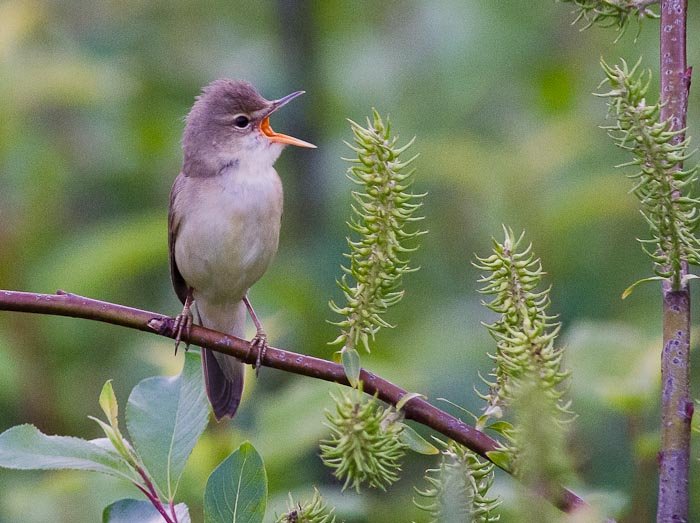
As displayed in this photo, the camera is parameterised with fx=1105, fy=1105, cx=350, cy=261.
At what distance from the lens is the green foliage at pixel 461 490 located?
3.65 ft

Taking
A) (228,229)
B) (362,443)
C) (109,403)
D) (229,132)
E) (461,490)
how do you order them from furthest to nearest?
(229,132)
(228,229)
(109,403)
(362,443)
(461,490)

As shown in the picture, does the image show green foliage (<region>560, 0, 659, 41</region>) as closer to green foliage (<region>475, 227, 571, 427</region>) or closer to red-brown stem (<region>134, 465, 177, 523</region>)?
green foliage (<region>475, 227, 571, 427</region>)

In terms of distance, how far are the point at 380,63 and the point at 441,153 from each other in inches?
53.1

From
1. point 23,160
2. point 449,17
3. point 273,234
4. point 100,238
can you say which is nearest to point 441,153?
point 449,17

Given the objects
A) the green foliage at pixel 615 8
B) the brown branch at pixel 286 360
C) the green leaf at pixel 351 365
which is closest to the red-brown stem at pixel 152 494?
the brown branch at pixel 286 360

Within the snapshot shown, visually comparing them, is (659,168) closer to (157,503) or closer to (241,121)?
(157,503)

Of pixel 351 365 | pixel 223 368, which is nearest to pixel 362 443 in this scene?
pixel 351 365

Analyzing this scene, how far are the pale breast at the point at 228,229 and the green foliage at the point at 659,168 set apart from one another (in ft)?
8.07

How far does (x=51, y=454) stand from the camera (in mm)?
1754

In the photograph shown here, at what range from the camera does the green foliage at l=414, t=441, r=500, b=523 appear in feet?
3.65

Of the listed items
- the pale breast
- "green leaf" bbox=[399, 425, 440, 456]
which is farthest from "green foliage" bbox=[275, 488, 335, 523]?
the pale breast

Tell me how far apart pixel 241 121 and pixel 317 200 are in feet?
5.94

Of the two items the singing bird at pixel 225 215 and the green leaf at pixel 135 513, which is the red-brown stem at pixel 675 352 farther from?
the singing bird at pixel 225 215

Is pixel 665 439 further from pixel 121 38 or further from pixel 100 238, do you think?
pixel 121 38
